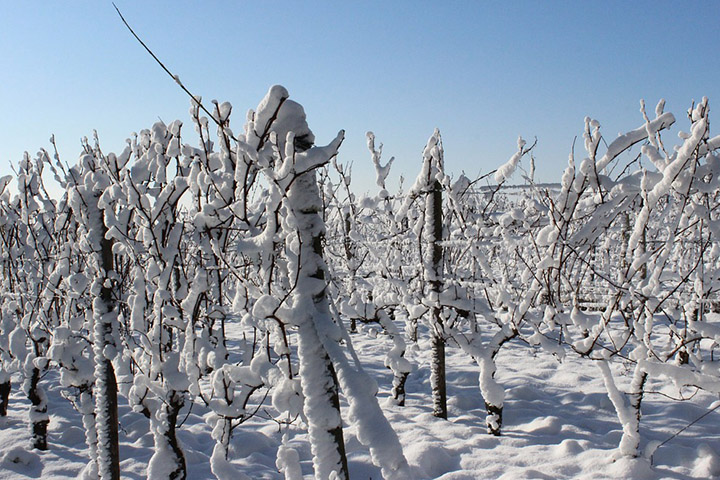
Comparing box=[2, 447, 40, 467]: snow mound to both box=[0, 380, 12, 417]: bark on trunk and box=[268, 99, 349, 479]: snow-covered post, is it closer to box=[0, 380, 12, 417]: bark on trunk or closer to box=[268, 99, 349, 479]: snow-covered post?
box=[0, 380, 12, 417]: bark on trunk

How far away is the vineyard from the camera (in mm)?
2006

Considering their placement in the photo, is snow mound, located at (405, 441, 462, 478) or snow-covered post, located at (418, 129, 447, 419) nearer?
snow mound, located at (405, 441, 462, 478)

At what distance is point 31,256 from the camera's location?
6441 millimetres

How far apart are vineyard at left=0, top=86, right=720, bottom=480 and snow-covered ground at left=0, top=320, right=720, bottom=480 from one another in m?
0.03

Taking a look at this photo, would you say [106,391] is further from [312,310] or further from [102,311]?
[312,310]

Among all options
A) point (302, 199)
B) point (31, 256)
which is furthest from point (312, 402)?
point (31, 256)

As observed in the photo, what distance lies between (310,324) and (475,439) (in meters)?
4.06

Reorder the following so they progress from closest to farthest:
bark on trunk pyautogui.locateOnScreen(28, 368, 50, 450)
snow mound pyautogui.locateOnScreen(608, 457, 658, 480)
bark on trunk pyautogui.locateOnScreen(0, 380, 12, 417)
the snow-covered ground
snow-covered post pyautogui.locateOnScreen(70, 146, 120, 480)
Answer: snow-covered post pyautogui.locateOnScreen(70, 146, 120, 480) → snow mound pyautogui.locateOnScreen(608, 457, 658, 480) → the snow-covered ground → bark on trunk pyautogui.locateOnScreen(28, 368, 50, 450) → bark on trunk pyautogui.locateOnScreen(0, 380, 12, 417)

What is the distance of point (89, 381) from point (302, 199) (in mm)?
4145

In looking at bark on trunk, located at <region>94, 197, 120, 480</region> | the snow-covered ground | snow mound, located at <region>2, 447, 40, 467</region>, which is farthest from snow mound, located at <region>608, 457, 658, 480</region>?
snow mound, located at <region>2, 447, 40, 467</region>

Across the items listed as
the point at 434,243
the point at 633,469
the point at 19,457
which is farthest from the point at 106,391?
the point at 633,469

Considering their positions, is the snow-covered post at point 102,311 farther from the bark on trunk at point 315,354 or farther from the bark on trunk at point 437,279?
the bark on trunk at point 437,279

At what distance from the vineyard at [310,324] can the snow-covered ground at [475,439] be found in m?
0.03

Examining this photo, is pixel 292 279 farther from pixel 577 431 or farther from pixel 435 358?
pixel 577 431
